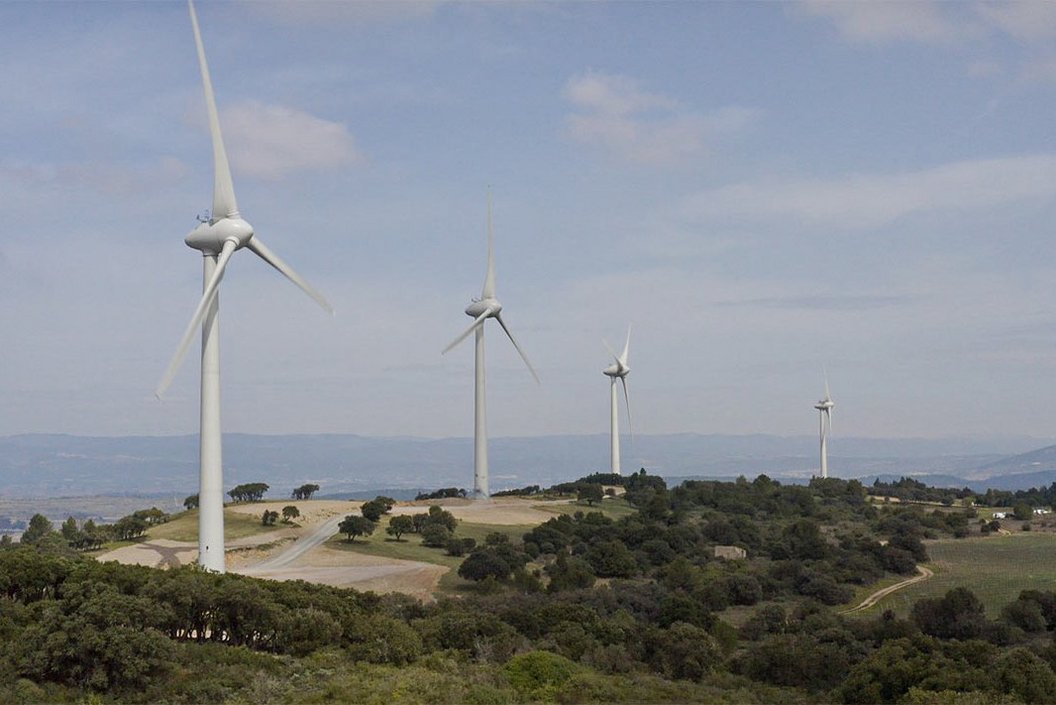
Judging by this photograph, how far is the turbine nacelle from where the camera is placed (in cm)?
5812

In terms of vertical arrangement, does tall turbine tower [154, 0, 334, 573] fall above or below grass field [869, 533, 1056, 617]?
above

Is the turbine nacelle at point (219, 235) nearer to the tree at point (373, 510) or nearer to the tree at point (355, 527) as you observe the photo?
the tree at point (355, 527)

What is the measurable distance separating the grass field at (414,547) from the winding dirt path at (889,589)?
22881 mm

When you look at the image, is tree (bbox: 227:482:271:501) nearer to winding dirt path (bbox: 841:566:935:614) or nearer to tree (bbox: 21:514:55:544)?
tree (bbox: 21:514:55:544)

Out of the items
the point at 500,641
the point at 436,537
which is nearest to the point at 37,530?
the point at 436,537

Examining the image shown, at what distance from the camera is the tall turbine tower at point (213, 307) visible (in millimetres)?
56562

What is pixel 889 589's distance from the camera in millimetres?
70688

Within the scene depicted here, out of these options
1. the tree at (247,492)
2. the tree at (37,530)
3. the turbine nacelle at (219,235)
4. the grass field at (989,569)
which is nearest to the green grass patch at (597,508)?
the tree at (247,492)

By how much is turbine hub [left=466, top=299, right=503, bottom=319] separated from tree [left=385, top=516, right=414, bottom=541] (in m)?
28.0

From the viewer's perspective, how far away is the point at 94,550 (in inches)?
3081

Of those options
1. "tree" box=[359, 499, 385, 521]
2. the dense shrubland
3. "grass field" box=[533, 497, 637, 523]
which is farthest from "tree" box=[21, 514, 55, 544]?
"grass field" box=[533, 497, 637, 523]

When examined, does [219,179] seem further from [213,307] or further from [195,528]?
[195,528]

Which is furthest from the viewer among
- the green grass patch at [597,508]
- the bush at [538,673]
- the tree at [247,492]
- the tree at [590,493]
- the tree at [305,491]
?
the tree at [305,491]

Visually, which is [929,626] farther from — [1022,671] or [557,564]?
[557,564]
